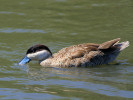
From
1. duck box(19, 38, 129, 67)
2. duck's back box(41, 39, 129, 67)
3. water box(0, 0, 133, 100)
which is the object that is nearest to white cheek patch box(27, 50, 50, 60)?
duck box(19, 38, 129, 67)

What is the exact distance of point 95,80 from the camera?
10.8 metres

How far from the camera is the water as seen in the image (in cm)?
998

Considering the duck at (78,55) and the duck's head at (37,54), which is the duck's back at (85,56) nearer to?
the duck at (78,55)

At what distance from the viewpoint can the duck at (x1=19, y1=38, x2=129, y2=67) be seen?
1251 cm

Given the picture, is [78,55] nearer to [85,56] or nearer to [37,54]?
[85,56]

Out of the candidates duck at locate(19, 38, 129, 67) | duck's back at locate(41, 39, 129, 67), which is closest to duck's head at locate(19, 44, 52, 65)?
duck at locate(19, 38, 129, 67)

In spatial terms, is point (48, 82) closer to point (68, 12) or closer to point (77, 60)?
point (77, 60)

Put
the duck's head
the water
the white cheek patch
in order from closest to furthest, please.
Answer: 1. the water
2. the duck's head
3. the white cheek patch

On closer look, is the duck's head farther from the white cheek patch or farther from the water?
the water

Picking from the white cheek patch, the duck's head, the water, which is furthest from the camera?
the white cheek patch

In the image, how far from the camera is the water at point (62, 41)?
998cm

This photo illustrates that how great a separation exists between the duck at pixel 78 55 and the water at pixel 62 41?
0.27m

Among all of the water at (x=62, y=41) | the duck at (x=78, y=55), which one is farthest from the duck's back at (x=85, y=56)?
the water at (x=62, y=41)

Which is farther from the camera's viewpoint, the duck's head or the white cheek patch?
the white cheek patch
